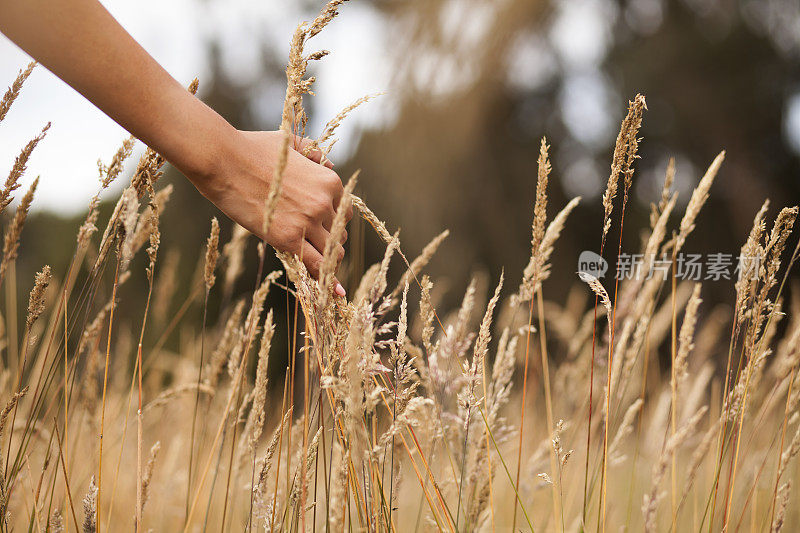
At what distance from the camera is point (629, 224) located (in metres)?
6.20

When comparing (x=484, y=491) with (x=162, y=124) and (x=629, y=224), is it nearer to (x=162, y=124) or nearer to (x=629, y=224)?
(x=162, y=124)

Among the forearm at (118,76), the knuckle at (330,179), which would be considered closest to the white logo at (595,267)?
the knuckle at (330,179)

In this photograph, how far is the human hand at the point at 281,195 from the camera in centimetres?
82

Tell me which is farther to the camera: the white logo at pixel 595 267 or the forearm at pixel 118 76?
the white logo at pixel 595 267

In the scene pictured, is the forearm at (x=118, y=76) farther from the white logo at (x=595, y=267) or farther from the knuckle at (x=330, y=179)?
the white logo at (x=595, y=267)

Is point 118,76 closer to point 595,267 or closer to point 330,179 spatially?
point 330,179

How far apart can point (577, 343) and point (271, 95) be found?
5.96m

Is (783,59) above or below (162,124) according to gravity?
above

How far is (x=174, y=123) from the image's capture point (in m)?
0.78

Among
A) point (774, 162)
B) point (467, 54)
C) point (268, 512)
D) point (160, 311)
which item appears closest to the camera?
point (268, 512)

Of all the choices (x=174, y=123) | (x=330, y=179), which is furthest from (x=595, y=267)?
(x=174, y=123)

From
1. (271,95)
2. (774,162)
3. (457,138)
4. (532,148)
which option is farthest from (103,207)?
(774,162)

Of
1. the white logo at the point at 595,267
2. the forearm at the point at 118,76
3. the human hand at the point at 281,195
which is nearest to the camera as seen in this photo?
the forearm at the point at 118,76

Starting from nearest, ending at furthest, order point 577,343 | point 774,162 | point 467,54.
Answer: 1. point 577,343
2. point 467,54
3. point 774,162
